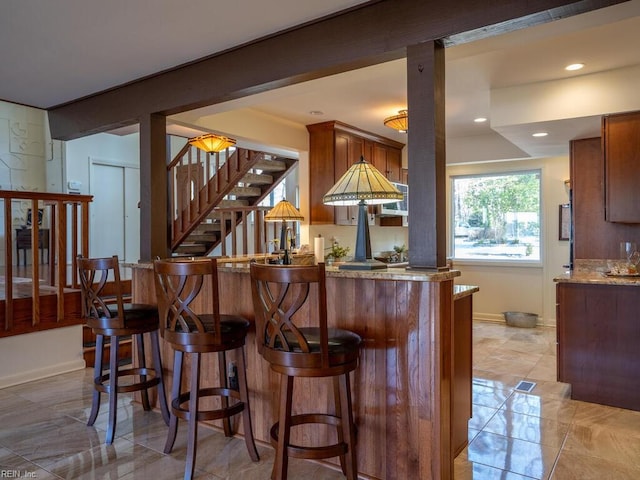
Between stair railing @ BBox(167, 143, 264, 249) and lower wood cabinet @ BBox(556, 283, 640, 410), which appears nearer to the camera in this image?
lower wood cabinet @ BBox(556, 283, 640, 410)

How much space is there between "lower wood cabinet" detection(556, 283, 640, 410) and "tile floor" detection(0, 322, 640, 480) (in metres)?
0.14

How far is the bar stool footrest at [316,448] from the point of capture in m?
2.00

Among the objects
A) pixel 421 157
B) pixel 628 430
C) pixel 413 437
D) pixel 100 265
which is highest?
pixel 421 157

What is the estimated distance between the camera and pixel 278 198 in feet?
27.9

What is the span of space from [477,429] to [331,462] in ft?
3.50

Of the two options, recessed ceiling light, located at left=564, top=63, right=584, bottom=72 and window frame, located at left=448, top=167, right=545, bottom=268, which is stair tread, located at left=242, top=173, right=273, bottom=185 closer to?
window frame, located at left=448, top=167, right=545, bottom=268

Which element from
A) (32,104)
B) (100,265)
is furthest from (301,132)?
(100,265)

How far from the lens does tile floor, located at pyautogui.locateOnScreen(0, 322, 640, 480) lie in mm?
2336

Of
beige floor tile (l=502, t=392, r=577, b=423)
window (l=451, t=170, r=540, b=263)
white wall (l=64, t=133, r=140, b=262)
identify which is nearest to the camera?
beige floor tile (l=502, t=392, r=577, b=423)

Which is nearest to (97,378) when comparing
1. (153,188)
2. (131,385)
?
(131,385)

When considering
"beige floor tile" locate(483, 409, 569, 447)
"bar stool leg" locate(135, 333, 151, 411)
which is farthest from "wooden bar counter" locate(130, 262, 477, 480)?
"bar stool leg" locate(135, 333, 151, 411)

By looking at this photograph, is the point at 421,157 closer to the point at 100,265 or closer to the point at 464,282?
the point at 100,265

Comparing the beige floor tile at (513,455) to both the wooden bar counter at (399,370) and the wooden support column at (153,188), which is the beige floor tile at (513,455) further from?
the wooden support column at (153,188)

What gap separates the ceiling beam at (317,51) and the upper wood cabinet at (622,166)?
6.94ft
